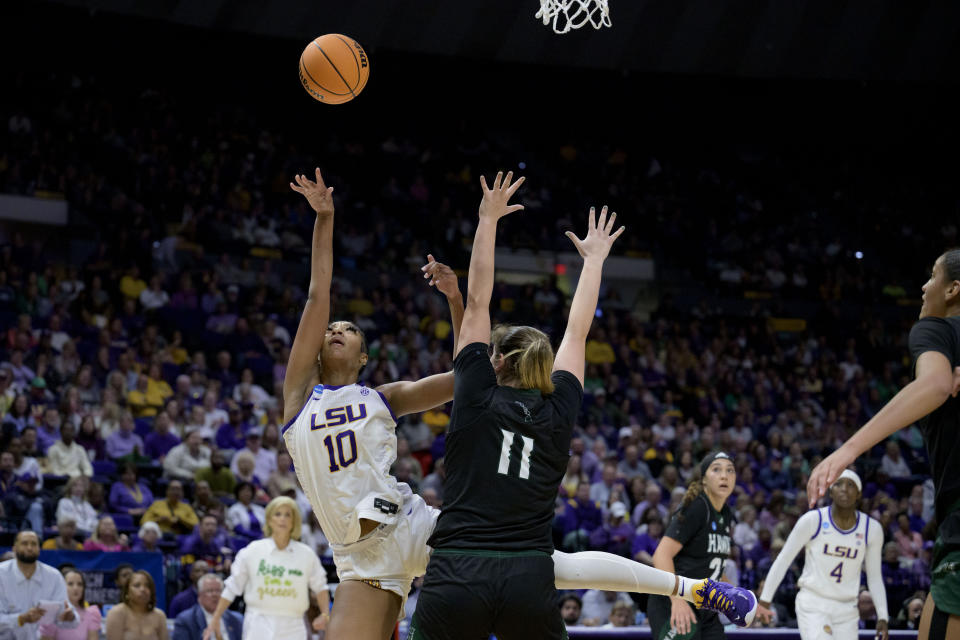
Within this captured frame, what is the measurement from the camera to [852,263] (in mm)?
24141

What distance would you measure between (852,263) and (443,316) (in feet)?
33.8

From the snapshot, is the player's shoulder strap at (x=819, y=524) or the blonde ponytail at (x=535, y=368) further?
the player's shoulder strap at (x=819, y=524)

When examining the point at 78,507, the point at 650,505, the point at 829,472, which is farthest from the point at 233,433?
the point at 829,472

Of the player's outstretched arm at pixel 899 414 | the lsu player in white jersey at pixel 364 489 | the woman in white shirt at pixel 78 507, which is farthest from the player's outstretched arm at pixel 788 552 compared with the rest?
the woman in white shirt at pixel 78 507

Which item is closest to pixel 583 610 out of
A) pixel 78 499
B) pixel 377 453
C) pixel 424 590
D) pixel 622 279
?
pixel 78 499

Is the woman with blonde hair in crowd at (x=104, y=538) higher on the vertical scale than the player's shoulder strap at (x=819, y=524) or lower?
lower

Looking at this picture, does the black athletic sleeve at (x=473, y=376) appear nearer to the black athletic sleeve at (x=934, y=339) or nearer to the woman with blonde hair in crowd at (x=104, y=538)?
the black athletic sleeve at (x=934, y=339)

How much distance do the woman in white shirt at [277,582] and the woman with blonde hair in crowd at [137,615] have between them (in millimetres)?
536

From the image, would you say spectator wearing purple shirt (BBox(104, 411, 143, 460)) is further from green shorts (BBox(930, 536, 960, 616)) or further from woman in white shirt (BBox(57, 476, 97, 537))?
green shorts (BBox(930, 536, 960, 616))

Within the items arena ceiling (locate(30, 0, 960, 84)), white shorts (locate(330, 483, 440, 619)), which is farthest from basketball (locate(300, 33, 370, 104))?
arena ceiling (locate(30, 0, 960, 84))

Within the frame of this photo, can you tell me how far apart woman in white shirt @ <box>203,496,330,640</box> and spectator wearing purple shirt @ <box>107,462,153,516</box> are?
3.34 metres

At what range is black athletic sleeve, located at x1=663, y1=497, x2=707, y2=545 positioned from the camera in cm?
746

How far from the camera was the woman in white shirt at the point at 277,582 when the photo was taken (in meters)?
8.82

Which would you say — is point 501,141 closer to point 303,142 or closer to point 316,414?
point 303,142
